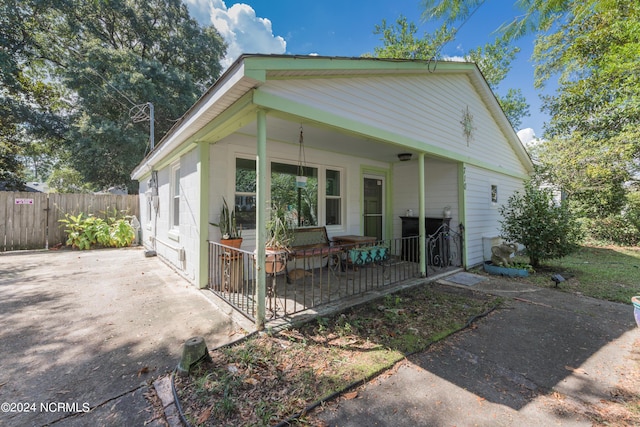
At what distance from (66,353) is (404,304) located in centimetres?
415

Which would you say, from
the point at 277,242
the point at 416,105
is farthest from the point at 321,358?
the point at 416,105

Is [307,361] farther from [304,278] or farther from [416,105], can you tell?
[416,105]

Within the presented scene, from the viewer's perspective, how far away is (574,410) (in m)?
2.01

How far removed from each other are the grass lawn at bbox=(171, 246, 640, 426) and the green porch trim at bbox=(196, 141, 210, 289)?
2.07 metres

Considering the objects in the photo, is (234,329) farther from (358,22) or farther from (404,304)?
(358,22)

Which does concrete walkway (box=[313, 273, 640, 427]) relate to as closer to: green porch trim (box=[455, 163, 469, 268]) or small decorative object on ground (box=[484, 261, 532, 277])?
small decorative object on ground (box=[484, 261, 532, 277])

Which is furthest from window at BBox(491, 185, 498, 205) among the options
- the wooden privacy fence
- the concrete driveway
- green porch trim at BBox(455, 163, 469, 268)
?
the wooden privacy fence

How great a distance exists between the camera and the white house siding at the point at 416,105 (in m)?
3.62

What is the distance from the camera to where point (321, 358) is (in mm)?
2643

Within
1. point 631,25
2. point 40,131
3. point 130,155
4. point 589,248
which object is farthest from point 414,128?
point 40,131

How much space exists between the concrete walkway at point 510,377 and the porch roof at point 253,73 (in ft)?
10.2

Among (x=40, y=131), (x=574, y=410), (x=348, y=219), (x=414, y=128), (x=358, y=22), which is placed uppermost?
(x=358, y=22)

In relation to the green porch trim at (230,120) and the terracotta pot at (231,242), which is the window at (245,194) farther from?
the green porch trim at (230,120)

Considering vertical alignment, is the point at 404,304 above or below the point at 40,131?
below
